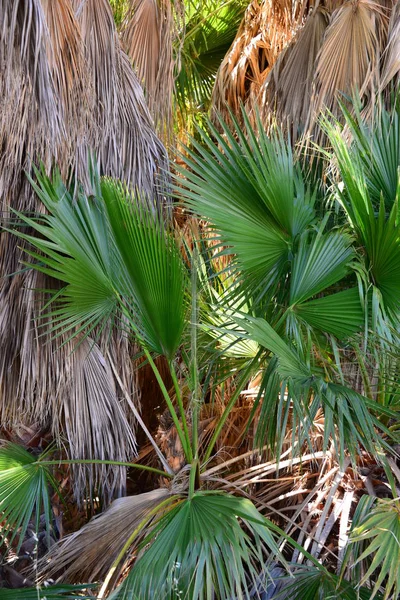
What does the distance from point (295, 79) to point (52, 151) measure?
1.60 meters

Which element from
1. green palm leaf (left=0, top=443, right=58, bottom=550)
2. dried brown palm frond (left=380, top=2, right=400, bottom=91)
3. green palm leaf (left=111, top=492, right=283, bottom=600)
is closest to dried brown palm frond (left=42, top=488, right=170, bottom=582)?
green palm leaf (left=0, top=443, right=58, bottom=550)

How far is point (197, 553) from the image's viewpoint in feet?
7.09

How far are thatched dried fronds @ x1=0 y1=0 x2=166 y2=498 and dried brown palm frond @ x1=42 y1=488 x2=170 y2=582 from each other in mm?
379

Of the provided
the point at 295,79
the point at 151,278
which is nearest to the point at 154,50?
the point at 295,79

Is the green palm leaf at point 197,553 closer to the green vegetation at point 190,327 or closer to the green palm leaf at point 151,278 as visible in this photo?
the green vegetation at point 190,327

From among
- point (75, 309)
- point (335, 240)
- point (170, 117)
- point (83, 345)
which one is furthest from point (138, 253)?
point (170, 117)

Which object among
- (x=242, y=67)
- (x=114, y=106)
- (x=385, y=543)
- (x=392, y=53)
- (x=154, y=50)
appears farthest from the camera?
(x=242, y=67)

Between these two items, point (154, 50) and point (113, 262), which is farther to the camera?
point (154, 50)

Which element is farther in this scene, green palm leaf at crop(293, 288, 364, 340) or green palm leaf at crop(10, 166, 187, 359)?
green palm leaf at crop(10, 166, 187, 359)

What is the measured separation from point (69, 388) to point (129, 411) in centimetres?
43

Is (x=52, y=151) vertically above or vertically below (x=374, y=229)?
above

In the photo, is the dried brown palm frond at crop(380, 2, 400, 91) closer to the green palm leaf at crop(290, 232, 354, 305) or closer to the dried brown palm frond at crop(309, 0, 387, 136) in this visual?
the dried brown palm frond at crop(309, 0, 387, 136)

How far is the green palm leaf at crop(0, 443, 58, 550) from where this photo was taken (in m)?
2.66

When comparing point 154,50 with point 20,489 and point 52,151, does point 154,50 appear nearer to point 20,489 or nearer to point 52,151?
point 52,151
